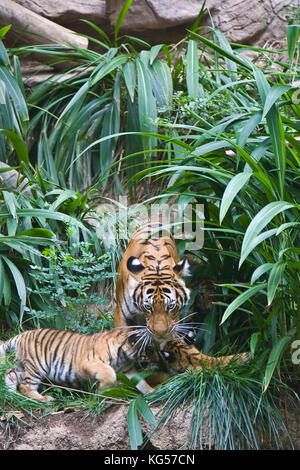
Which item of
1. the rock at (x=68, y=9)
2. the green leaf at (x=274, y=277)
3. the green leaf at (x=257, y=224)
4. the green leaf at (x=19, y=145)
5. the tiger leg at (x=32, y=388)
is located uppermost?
the rock at (x=68, y=9)

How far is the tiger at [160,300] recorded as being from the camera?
10.8ft

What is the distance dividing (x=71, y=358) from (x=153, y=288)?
0.63m

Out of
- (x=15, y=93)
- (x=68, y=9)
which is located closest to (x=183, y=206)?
(x=15, y=93)

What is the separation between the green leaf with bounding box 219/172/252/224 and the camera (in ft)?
9.15

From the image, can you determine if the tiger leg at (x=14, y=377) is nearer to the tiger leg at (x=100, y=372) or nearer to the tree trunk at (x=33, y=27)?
the tiger leg at (x=100, y=372)

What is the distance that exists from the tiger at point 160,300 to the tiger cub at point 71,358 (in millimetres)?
120

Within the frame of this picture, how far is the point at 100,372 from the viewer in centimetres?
330

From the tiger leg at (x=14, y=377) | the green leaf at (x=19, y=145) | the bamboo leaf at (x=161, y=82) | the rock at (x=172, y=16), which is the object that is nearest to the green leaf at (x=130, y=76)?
the bamboo leaf at (x=161, y=82)

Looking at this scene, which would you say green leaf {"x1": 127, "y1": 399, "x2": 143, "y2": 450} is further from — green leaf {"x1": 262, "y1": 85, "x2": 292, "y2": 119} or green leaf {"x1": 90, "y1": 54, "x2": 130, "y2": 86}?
green leaf {"x1": 90, "y1": 54, "x2": 130, "y2": 86}

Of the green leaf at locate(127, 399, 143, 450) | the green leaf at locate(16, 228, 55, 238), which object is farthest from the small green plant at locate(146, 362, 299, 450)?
the green leaf at locate(16, 228, 55, 238)

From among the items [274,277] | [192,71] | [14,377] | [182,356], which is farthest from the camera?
[192,71]

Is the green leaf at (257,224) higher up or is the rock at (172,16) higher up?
the rock at (172,16)

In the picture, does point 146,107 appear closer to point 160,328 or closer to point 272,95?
point 272,95

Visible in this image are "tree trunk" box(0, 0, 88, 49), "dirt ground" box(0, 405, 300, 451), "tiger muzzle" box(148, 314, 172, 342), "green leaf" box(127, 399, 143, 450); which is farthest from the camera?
"tree trunk" box(0, 0, 88, 49)
